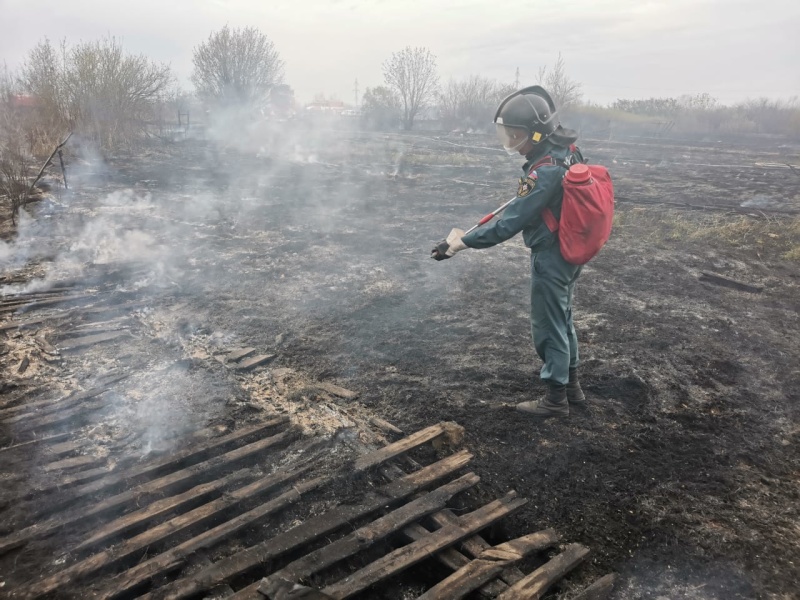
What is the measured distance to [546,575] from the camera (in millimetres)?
2125

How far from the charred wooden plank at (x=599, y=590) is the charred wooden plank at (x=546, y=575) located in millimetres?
111

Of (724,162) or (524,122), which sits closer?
(524,122)

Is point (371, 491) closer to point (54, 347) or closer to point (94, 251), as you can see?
point (54, 347)

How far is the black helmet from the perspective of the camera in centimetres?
307

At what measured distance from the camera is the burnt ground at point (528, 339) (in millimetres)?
2518

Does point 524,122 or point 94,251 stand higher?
point 524,122

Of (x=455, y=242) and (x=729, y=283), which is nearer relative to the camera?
(x=455, y=242)

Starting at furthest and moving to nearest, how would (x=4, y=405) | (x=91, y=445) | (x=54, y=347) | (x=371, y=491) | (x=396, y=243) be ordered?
1. (x=396, y=243)
2. (x=54, y=347)
3. (x=4, y=405)
4. (x=91, y=445)
5. (x=371, y=491)

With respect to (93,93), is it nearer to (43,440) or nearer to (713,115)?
(43,440)

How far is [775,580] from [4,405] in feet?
14.7

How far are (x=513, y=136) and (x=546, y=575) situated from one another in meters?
2.53

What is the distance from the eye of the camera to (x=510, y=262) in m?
6.85

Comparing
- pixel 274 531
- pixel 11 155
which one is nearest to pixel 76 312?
pixel 274 531

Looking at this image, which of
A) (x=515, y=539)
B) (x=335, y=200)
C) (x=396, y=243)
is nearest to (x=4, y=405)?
(x=515, y=539)
